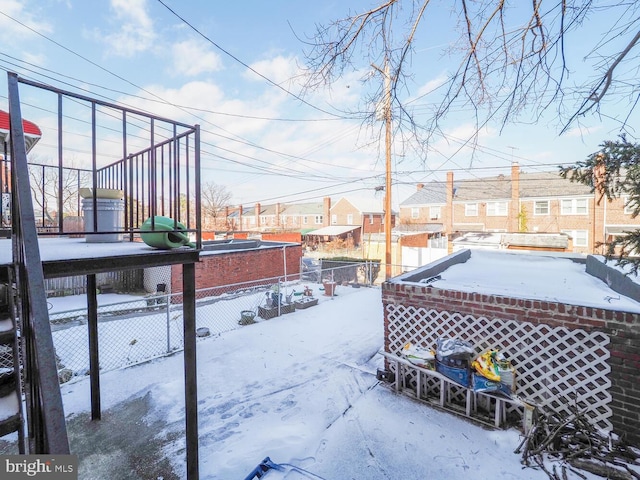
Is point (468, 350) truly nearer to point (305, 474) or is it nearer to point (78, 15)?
point (305, 474)

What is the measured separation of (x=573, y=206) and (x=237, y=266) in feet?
77.6

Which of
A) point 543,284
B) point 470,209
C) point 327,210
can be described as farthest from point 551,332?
point 327,210

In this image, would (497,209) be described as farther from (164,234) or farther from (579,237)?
(164,234)

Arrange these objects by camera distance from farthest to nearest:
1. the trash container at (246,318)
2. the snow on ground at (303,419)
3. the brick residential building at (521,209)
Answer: the brick residential building at (521,209) < the trash container at (246,318) < the snow on ground at (303,419)

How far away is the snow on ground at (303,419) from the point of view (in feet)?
9.20

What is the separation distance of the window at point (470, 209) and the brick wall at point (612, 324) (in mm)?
24959

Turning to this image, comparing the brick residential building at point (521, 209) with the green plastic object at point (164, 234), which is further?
the brick residential building at point (521, 209)

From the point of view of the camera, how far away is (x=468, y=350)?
11.3 ft

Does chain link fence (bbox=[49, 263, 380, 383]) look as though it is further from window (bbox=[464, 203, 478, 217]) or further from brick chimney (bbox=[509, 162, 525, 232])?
window (bbox=[464, 203, 478, 217])

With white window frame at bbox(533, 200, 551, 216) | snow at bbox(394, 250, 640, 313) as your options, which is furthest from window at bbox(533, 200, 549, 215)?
snow at bbox(394, 250, 640, 313)

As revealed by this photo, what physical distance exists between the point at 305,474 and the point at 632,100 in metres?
4.32

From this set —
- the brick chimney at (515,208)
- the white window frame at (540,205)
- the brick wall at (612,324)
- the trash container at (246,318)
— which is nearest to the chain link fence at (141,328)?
the trash container at (246,318)

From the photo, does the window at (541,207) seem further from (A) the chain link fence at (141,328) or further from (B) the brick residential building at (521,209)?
(A) the chain link fence at (141,328)

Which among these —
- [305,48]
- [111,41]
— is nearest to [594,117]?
[305,48]
